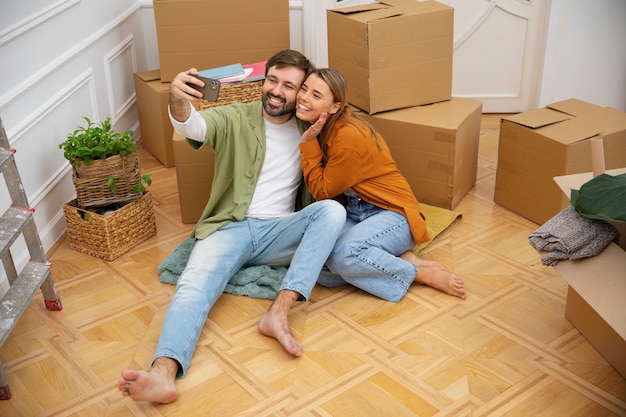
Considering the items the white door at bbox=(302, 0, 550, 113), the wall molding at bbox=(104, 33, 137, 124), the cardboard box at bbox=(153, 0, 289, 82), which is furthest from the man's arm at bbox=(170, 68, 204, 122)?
the white door at bbox=(302, 0, 550, 113)

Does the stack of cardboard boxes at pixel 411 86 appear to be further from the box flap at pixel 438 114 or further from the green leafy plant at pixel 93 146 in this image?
the green leafy plant at pixel 93 146

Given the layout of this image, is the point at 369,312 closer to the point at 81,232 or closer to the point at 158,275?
the point at 158,275

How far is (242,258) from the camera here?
Answer: 2.39 m

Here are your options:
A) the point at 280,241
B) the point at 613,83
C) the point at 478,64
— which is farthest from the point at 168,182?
the point at 613,83

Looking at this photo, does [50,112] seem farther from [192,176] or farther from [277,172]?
[277,172]

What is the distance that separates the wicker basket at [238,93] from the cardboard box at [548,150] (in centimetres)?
103

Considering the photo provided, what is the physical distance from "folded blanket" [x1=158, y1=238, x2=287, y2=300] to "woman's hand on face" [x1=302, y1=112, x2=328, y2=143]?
458mm

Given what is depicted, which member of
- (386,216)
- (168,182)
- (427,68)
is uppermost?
(427,68)

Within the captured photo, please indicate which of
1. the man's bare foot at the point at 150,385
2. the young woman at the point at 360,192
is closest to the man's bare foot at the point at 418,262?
the young woman at the point at 360,192

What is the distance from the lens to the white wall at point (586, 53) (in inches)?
144

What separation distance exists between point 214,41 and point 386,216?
128 centimetres

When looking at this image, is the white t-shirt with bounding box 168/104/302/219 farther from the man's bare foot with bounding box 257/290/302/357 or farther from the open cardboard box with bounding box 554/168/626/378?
the open cardboard box with bounding box 554/168/626/378

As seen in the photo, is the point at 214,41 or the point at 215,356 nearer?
the point at 215,356

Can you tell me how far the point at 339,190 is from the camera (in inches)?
95.7
